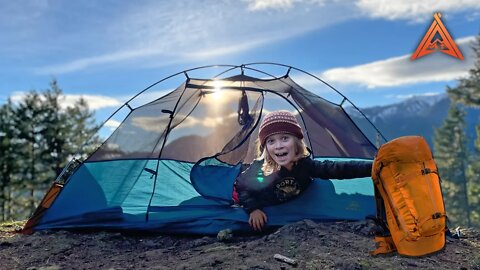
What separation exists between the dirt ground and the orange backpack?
0.31 meters

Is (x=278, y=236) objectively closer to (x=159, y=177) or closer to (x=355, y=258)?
(x=355, y=258)

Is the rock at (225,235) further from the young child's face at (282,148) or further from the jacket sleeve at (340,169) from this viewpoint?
the jacket sleeve at (340,169)

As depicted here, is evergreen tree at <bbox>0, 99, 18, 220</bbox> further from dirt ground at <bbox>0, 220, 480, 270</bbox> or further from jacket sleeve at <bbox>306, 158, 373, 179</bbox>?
jacket sleeve at <bbox>306, 158, 373, 179</bbox>

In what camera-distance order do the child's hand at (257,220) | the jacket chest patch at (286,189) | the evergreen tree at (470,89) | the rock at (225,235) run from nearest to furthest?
the rock at (225,235)
the child's hand at (257,220)
the jacket chest patch at (286,189)
the evergreen tree at (470,89)

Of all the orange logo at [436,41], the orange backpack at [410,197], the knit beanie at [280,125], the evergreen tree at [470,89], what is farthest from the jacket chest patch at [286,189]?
the evergreen tree at [470,89]

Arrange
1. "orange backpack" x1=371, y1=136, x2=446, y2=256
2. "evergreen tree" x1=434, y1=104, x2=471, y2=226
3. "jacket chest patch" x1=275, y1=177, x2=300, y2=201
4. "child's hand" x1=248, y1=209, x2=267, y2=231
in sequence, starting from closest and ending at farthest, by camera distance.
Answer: "orange backpack" x1=371, y1=136, x2=446, y2=256 → "child's hand" x1=248, y1=209, x2=267, y2=231 → "jacket chest patch" x1=275, y1=177, x2=300, y2=201 → "evergreen tree" x1=434, y1=104, x2=471, y2=226

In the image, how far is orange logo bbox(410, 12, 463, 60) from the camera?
1471 centimetres

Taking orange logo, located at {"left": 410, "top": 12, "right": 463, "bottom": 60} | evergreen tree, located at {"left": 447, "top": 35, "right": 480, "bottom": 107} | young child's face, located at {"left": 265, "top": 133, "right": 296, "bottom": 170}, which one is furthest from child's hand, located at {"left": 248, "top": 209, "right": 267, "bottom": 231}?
evergreen tree, located at {"left": 447, "top": 35, "right": 480, "bottom": 107}

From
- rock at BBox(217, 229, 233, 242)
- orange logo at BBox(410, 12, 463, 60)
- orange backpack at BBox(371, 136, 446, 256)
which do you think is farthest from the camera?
orange logo at BBox(410, 12, 463, 60)

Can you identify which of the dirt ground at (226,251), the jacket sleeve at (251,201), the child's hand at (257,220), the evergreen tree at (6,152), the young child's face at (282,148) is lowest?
the dirt ground at (226,251)

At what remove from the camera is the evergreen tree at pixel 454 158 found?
3675 centimetres

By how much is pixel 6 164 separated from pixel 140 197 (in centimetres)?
2233

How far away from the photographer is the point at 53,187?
7438 millimetres

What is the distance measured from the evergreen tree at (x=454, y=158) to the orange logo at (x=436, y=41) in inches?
905
